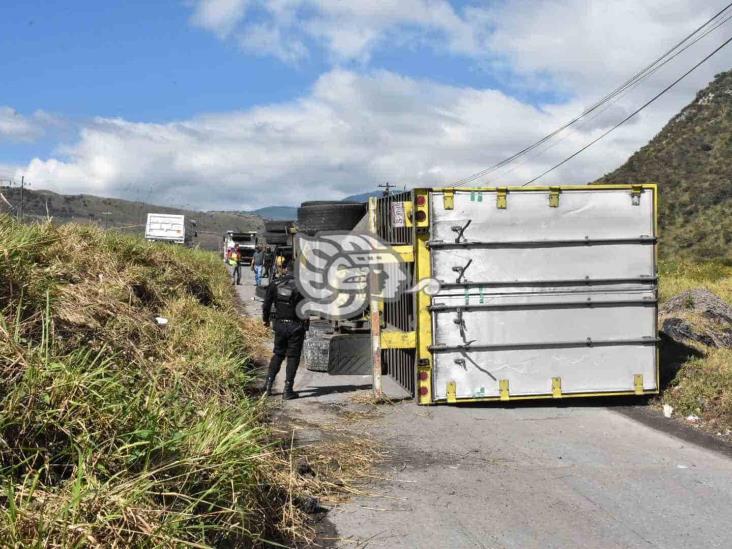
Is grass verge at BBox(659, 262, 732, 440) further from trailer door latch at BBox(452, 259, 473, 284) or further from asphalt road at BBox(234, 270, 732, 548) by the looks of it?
trailer door latch at BBox(452, 259, 473, 284)

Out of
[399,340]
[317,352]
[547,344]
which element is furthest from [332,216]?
[547,344]

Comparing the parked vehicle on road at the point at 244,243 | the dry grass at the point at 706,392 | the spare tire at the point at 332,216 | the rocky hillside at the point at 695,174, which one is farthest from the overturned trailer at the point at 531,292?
the parked vehicle on road at the point at 244,243

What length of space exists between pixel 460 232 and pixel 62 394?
519 cm

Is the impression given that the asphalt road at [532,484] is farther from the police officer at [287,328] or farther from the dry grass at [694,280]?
the dry grass at [694,280]

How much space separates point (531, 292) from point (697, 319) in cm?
466

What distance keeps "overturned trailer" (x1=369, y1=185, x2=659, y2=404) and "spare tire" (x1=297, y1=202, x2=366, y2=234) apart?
4510 millimetres

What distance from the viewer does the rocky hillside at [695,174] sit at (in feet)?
147

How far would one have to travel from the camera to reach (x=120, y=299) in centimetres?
758

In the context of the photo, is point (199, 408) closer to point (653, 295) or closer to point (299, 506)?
point (299, 506)

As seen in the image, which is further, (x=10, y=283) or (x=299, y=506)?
(x=10, y=283)

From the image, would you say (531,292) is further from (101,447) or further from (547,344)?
(101,447)

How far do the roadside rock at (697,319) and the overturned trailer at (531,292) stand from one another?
2.69 m

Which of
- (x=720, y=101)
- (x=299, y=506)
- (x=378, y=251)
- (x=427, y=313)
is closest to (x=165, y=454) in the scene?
(x=299, y=506)

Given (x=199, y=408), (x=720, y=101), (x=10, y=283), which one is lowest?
(x=199, y=408)
